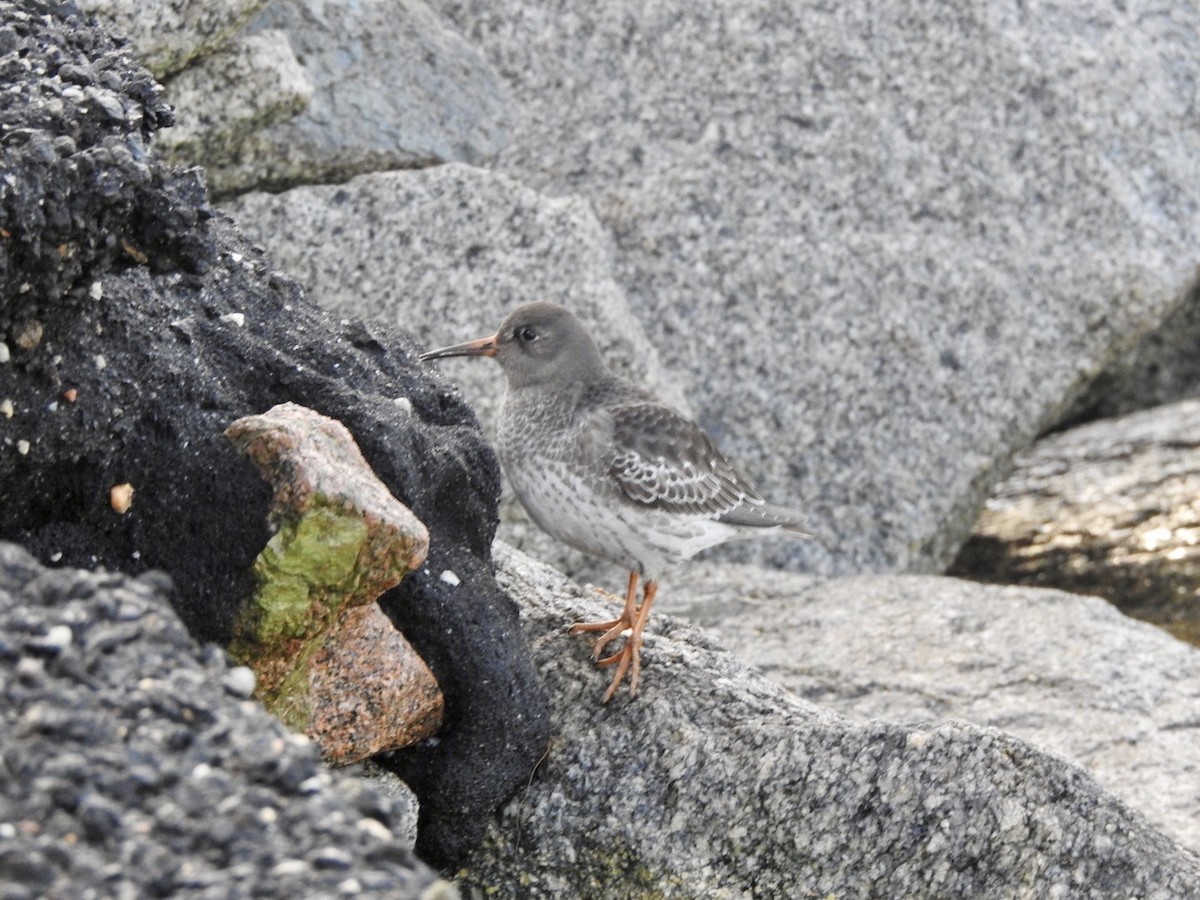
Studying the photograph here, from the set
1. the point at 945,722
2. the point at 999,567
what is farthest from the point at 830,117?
the point at 945,722

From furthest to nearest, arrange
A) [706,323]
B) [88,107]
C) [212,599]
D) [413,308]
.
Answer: [706,323] < [413,308] < [212,599] < [88,107]

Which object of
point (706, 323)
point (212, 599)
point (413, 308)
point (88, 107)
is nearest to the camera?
point (88, 107)

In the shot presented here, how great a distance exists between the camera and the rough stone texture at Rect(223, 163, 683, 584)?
24.6ft

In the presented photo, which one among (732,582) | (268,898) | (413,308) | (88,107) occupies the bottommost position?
(732,582)

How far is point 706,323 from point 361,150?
1966 millimetres

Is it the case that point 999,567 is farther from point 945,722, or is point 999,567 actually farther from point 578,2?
point 945,722

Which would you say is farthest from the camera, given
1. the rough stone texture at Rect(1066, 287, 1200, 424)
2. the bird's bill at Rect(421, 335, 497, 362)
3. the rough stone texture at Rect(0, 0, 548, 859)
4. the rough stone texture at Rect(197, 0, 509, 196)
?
the rough stone texture at Rect(1066, 287, 1200, 424)

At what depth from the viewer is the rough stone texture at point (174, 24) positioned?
6340 mm

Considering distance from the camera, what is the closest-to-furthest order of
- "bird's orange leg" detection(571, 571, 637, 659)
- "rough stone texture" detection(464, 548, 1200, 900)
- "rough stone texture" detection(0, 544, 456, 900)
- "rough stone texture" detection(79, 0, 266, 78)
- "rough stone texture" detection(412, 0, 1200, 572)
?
"rough stone texture" detection(0, 544, 456, 900), "rough stone texture" detection(464, 548, 1200, 900), "bird's orange leg" detection(571, 571, 637, 659), "rough stone texture" detection(79, 0, 266, 78), "rough stone texture" detection(412, 0, 1200, 572)

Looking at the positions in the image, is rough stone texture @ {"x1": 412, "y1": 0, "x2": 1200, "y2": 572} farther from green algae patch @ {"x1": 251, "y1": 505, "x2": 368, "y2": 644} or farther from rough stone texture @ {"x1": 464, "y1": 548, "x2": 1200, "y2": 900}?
green algae patch @ {"x1": 251, "y1": 505, "x2": 368, "y2": 644}

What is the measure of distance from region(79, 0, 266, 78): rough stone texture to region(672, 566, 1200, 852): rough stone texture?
3.05 m

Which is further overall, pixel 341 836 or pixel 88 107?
pixel 88 107

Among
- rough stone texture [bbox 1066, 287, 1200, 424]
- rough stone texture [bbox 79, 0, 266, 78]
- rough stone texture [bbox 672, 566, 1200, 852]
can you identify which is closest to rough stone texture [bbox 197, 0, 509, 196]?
rough stone texture [bbox 79, 0, 266, 78]

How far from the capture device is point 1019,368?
9.04 meters
